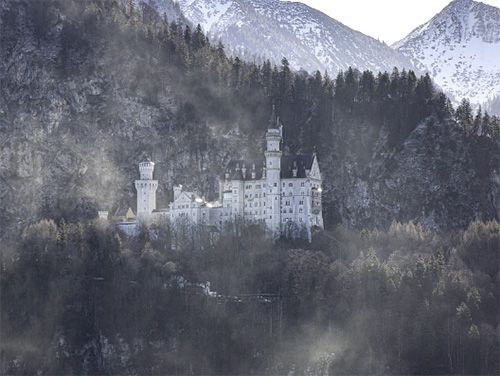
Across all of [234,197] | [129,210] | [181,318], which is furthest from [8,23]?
[181,318]

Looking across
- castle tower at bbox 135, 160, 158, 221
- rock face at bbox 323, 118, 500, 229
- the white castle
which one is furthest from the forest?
rock face at bbox 323, 118, 500, 229

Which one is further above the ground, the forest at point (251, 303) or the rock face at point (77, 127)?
the rock face at point (77, 127)

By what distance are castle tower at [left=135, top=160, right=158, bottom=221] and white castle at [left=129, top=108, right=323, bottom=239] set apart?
242 cm

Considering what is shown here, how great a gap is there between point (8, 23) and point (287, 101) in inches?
1805

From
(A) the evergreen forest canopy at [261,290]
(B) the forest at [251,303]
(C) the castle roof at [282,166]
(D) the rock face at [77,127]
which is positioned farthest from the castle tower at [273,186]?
(D) the rock face at [77,127]

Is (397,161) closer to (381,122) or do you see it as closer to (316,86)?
(381,122)

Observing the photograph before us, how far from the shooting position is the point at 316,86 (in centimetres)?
17762

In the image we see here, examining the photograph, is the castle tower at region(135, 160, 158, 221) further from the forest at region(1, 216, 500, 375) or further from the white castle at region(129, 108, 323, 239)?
the forest at region(1, 216, 500, 375)

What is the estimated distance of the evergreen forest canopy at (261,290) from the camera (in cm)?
12175

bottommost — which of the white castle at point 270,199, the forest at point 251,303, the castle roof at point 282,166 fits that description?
the forest at point 251,303

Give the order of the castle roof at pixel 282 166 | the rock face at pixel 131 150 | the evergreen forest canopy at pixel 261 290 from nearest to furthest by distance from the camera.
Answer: the evergreen forest canopy at pixel 261 290 → the castle roof at pixel 282 166 → the rock face at pixel 131 150

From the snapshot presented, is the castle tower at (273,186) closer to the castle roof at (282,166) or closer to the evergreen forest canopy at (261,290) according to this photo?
the castle roof at (282,166)

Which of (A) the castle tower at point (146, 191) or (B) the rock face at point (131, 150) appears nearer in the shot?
(A) the castle tower at point (146, 191)

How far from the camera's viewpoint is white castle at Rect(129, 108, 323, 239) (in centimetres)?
14188
